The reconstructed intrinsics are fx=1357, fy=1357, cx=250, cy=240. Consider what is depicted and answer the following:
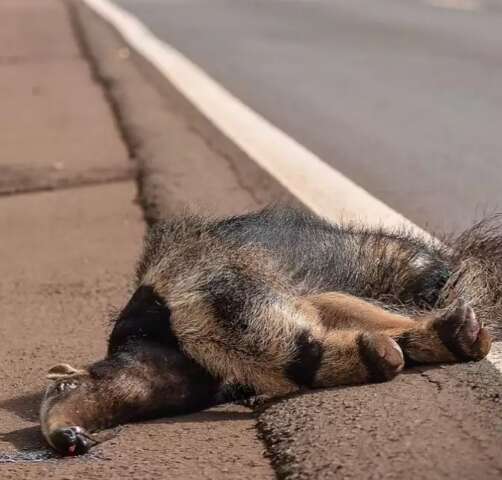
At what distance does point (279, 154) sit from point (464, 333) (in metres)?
5.25

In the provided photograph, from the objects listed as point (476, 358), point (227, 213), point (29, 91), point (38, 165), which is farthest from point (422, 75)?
point (476, 358)

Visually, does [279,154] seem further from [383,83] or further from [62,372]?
[62,372]

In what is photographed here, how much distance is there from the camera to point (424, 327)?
4.17 m

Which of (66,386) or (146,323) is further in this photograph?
(146,323)

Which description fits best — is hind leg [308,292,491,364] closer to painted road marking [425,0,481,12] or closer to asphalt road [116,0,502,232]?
asphalt road [116,0,502,232]

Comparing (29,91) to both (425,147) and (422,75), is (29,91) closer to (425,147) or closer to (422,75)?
(422,75)

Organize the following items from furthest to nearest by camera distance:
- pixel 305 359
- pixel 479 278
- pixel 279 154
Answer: pixel 279 154
pixel 479 278
pixel 305 359

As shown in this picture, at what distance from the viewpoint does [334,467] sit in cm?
343

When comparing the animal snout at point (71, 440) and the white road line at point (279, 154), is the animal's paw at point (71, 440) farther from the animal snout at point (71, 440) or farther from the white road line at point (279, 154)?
the white road line at point (279, 154)

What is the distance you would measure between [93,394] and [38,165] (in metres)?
5.81

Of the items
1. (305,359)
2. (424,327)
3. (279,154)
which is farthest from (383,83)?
(305,359)

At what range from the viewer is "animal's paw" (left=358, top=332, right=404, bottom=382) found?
157 inches

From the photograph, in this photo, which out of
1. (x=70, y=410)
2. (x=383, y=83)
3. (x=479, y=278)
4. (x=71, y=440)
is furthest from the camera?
(x=383, y=83)

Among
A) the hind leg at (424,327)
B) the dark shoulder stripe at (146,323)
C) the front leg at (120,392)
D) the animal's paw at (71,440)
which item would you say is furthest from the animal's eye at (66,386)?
the hind leg at (424,327)
